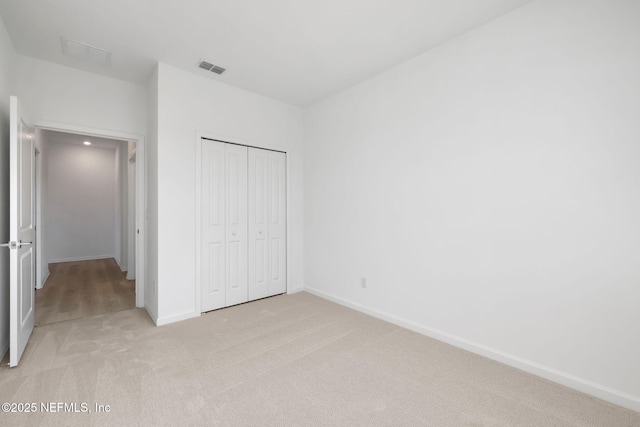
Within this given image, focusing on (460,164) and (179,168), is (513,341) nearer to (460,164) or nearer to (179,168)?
(460,164)

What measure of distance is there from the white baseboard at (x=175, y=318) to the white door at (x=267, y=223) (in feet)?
2.56

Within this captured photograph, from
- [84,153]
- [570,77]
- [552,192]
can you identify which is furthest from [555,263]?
[84,153]

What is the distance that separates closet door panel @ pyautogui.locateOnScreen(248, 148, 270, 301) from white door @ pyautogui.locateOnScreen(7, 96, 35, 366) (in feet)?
6.90

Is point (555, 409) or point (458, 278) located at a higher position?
point (458, 278)

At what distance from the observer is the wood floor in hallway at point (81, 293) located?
11.1ft

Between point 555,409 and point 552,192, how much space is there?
55.7 inches

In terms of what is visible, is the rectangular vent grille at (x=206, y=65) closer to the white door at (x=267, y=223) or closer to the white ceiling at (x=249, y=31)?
the white ceiling at (x=249, y=31)

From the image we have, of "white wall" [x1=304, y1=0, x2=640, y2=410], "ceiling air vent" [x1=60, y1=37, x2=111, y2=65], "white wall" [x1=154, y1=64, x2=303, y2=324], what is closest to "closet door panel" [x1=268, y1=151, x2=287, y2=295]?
"white wall" [x1=154, y1=64, x2=303, y2=324]

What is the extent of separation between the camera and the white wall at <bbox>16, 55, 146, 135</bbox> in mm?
2955

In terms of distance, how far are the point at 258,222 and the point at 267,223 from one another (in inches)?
5.7

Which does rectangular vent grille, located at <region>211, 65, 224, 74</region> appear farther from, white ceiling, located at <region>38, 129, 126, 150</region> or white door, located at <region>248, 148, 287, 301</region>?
white ceiling, located at <region>38, 129, 126, 150</region>

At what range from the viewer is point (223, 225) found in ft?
11.8

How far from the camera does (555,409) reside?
5.85 feet

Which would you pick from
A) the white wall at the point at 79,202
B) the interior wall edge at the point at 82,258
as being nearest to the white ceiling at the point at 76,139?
the white wall at the point at 79,202
